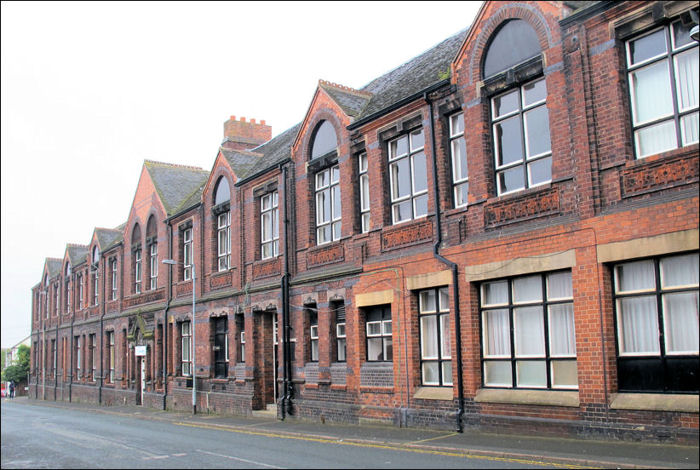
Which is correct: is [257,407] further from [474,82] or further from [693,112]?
[693,112]

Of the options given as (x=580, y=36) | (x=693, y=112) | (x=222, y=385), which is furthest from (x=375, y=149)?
(x=222, y=385)

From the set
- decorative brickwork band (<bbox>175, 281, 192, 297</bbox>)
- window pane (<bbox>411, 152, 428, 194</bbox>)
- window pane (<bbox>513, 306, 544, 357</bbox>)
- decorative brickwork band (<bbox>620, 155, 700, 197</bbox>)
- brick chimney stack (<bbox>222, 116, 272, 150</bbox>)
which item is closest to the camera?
decorative brickwork band (<bbox>620, 155, 700, 197</bbox>)

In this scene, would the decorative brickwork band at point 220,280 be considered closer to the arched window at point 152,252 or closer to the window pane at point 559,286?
the arched window at point 152,252

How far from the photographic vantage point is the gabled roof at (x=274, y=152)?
936 inches

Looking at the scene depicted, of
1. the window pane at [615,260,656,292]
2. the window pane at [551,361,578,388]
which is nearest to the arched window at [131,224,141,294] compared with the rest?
the window pane at [551,361,578,388]

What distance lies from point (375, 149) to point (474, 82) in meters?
4.01

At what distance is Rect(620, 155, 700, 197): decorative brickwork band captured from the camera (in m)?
11.2

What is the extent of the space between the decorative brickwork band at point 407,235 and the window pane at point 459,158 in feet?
4.65

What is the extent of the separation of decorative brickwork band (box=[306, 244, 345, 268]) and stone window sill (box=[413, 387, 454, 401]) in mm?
5096

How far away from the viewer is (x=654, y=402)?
1133 centimetres

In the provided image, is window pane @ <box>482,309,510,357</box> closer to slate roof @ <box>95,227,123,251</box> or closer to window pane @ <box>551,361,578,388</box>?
window pane @ <box>551,361,578,388</box>

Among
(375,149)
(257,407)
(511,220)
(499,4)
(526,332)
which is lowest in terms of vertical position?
(257,407)

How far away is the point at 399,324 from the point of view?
1734 centimetres

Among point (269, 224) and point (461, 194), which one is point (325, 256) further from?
point (461, 194)
